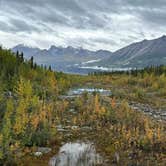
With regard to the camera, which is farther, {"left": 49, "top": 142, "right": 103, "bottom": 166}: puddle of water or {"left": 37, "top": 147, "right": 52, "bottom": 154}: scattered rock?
{"left": 37, "top": 147, "right": 52, "bottom": 154}: scattered rock

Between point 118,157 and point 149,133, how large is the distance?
2.01m

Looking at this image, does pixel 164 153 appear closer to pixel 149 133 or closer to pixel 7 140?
pixel 149 133

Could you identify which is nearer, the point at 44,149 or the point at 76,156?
the point at 76,156

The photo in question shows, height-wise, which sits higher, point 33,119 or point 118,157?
point 33,119

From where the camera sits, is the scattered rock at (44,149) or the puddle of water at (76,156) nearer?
the puddle of water at (76,156)

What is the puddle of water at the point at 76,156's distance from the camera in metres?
10.7

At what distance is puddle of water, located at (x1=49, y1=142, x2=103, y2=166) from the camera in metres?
10.7

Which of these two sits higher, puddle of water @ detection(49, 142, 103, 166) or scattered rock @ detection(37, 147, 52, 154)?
scattered rock @ detection(37, 147, 52, 154)

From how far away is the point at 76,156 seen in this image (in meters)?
11.4

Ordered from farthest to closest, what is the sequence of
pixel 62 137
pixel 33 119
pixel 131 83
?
pixel 131 83 → pixel 62 137 → pixel 33 119

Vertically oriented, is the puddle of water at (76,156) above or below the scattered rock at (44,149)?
below

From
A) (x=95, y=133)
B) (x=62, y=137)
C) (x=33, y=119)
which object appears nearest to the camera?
(x=33, y=119)

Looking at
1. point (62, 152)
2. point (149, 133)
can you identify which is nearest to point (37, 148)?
point (62, 152)

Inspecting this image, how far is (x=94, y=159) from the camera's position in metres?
11.3
